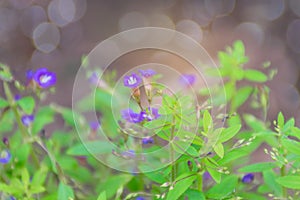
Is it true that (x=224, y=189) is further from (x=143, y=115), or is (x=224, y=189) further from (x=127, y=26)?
(x=127, y=26)

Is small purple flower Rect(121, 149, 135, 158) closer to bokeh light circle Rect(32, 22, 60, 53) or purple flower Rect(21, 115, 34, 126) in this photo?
purple flower Rect(21, 115, 34, 126)

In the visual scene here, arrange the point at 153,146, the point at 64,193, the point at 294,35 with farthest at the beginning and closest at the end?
the point at 294,35 < the point at 153,146 < the point at 64,193

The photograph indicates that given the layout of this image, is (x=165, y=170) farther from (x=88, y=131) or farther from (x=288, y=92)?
(x=288, y=92)

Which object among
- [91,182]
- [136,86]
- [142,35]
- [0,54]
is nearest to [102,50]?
[142,35]

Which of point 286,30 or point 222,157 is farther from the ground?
point 286,30

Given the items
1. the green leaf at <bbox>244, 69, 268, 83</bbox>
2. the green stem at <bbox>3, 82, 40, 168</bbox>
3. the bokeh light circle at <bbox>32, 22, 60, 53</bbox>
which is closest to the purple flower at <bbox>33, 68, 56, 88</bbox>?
the green stem at <bbox>3, 82, 40, 168</bbox>

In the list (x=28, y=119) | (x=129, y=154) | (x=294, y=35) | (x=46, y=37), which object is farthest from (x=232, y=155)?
(x=46, y=37)
